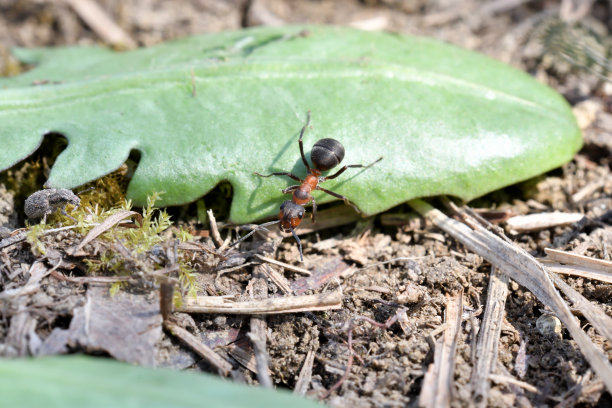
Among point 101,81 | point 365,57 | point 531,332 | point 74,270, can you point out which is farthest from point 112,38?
point 531,332

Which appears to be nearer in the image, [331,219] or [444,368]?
[444,368]

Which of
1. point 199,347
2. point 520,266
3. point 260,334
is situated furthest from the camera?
point 520,266

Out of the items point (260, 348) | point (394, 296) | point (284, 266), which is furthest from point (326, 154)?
point (260, 348)

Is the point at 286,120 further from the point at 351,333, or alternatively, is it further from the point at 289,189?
the point at 351,333

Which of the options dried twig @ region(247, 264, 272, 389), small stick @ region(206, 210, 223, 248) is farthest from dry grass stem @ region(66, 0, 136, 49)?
dried twig @ region(247, 264, 272, 389)

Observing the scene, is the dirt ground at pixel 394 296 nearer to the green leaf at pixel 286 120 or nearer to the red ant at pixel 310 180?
the red ant at pixel 310 180

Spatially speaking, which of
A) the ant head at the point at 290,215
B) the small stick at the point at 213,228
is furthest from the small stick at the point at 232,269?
the ant head at the point at 290,215
